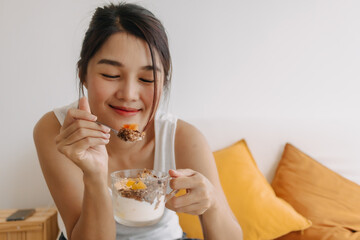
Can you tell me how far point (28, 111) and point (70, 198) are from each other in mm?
1259

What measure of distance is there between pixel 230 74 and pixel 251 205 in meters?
1.11

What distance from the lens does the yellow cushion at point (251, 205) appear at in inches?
75.9

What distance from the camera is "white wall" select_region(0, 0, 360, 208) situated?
88.2 inches

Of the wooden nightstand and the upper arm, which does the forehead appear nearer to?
the upper arm

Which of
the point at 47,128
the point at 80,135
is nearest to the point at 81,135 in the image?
the point at 80,135

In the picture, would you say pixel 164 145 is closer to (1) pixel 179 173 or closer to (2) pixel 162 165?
(2) pixel 162 165

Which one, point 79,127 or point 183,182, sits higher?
point 79,127

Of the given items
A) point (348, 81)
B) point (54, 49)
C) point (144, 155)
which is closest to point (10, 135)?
point (54, 49)

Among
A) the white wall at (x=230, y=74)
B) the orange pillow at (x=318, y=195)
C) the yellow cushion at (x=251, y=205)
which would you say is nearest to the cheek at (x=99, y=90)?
the yellow cushion at (x=251, y=205)

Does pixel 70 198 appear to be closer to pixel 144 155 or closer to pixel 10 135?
pixel 144 155

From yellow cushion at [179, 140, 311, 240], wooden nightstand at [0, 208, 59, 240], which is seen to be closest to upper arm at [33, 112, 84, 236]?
wooden nightstand at [0, 208, 59, 240]

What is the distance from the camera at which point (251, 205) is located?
6.52ft

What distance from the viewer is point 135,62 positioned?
3.96 feet

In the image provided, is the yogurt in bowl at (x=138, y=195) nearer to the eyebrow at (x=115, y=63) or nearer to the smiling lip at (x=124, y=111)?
the smiling lip at (x=124, y=111)
